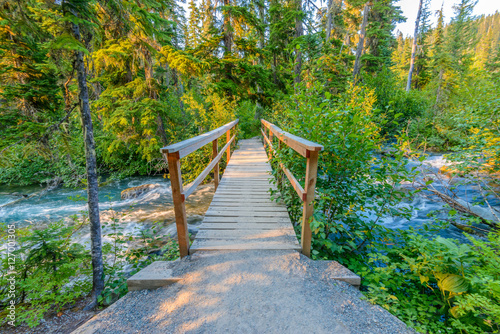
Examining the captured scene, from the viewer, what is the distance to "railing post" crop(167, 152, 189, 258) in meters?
2.09

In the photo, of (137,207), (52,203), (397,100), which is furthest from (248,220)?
(397,100)

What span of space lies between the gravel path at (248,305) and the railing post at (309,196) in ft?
0.82

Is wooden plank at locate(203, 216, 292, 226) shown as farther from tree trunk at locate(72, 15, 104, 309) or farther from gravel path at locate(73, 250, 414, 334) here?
tree trunk at locate(72, 15, 104, 309)

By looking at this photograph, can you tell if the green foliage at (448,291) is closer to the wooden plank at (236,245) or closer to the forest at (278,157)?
the forest at (278,157)

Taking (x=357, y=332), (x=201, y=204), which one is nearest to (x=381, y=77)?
(x=201, y=204)

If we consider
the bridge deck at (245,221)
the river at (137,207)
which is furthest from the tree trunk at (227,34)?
the bridge deck at (245,221)

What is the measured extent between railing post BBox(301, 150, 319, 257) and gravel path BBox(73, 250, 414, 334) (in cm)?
25

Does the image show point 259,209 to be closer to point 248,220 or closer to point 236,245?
point 248,220

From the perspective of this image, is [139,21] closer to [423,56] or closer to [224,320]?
[224,320]

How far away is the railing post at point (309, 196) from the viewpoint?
2217 mm

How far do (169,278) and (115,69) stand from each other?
10.3 metres

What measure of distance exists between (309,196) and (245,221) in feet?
4.04

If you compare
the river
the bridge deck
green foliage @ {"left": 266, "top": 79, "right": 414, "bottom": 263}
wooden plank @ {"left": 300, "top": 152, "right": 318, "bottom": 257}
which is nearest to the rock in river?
the river

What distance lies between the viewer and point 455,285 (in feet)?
6.13
